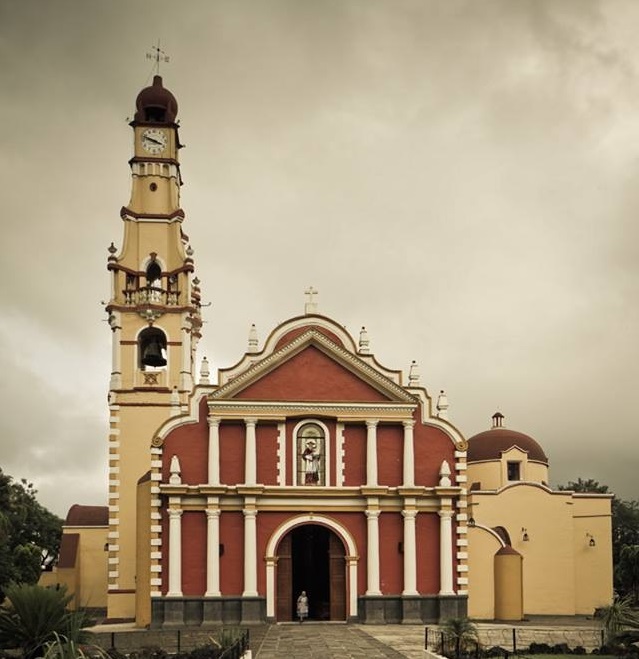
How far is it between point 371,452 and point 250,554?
5.61 m

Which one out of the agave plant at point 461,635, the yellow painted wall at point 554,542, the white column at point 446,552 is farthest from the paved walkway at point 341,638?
the yellow painted wall at point 554,542

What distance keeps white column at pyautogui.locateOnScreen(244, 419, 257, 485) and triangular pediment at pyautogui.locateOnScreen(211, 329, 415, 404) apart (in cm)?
110

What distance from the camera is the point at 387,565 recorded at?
35969 millimetres

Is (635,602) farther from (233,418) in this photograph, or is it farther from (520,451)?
(233,418)

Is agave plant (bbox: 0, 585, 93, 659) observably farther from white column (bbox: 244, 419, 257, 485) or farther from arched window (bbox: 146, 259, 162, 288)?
arched window (bbox: 146, 259, 162, 288)

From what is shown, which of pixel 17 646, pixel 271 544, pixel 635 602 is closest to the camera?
pixel 17 646

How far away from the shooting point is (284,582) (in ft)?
118

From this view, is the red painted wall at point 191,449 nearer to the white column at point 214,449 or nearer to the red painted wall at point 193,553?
the white column at point 214,449

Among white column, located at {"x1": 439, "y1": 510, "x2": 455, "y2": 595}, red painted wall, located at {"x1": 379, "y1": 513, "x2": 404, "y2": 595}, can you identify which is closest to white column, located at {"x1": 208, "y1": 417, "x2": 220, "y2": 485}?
red painted wall, located at {"x1": 379, "y1": 513, "x2": 404, "y2": 595}

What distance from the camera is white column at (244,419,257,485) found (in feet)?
116

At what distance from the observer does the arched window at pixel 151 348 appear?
44188mm

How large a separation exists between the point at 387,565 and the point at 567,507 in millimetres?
11889

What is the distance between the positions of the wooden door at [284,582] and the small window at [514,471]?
16.0m

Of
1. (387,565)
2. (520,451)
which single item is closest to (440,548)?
(387,565)
